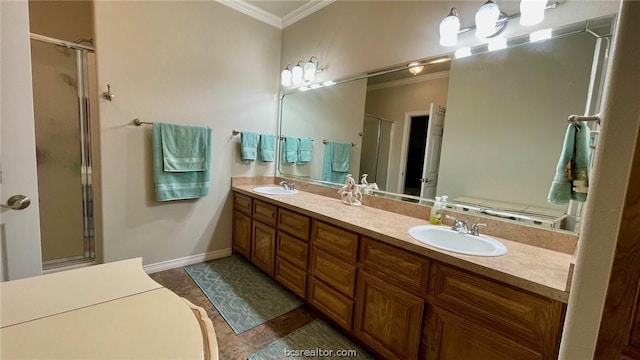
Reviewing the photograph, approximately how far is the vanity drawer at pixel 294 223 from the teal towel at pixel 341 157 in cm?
72

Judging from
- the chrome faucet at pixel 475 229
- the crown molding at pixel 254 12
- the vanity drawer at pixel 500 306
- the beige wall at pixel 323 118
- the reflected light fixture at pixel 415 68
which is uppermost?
the crown molding at pixel 254 12

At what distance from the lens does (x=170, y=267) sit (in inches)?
101

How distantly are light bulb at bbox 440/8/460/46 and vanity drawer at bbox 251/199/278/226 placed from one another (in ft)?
5.62

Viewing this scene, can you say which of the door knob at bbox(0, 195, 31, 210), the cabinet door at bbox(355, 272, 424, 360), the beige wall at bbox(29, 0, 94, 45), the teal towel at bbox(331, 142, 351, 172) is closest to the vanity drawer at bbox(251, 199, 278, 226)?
the teal towel at bbox(331, 142, 351, 172)

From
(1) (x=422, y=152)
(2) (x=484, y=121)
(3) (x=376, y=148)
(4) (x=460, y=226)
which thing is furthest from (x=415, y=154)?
(4) (x=460, y=226)

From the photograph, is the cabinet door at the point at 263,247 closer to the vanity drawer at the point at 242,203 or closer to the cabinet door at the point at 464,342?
the vanity drawer at the point at 242,203

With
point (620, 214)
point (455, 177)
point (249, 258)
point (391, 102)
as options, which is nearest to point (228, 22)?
point (391, 102)

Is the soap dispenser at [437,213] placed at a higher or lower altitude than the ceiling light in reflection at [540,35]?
lower

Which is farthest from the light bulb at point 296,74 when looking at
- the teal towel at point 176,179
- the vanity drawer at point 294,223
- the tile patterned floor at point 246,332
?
the tile patterned floor at point 246,332

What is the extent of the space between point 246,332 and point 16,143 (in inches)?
60.9

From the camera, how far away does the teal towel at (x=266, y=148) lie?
9.64 feet

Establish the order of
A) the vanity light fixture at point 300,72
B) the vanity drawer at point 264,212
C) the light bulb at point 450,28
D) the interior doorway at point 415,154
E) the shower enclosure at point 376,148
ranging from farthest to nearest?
the vanity light fixture at point 300,72 < the vanity drawer at point 264,212 < the shower enclosure at point 376,148 < the interior doorway at point 415,154 < the light bulb at point 450,28

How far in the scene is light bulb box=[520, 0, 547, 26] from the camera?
4.26ft

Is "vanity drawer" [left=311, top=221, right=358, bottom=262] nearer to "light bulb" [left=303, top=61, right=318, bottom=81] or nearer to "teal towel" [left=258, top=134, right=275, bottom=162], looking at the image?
"teal towel" [left=258, top=134, right=275, bottom=162]
